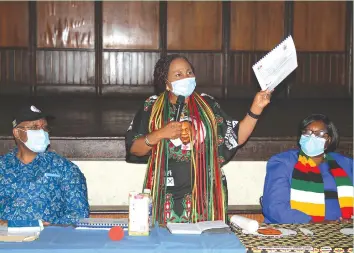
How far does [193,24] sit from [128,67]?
1.05 m

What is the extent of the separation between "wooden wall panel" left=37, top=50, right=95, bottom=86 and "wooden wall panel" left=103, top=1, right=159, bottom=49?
13.8 inches

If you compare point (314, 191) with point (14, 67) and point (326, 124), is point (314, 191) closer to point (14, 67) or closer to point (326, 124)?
point (326, 124)

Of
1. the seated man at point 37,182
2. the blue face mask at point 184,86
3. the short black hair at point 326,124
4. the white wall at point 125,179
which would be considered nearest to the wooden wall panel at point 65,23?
the white wall at point 125,179

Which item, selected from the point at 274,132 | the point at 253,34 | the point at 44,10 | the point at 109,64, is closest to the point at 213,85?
the point at 253,34

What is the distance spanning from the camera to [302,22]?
8.39 meters

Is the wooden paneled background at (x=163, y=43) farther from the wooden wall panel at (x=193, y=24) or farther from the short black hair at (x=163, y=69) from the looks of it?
the short black hair at (x=163, y=69)

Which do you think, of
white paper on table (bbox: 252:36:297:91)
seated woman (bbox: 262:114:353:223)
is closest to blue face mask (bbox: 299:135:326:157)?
seated woman (bbox: 262:114:353:223)

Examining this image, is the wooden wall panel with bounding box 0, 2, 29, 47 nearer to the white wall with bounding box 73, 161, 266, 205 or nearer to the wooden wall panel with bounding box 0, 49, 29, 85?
the wooden wall panel with bounding box 0, 49, 29, 85

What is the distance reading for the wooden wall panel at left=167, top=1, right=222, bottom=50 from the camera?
8347 mm

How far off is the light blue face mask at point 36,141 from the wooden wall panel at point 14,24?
5.34 metres

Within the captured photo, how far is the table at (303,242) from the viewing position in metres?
2.42

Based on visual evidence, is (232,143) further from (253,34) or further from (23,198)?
(253,34)

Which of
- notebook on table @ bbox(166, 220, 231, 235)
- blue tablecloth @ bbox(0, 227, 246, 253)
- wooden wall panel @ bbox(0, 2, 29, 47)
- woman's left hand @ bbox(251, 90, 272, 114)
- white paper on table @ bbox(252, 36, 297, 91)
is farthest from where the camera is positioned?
wooden wall panel @ bbox(0, 2, 29, 47)

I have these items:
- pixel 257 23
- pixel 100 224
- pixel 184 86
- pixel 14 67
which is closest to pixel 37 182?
pixel 100 224
